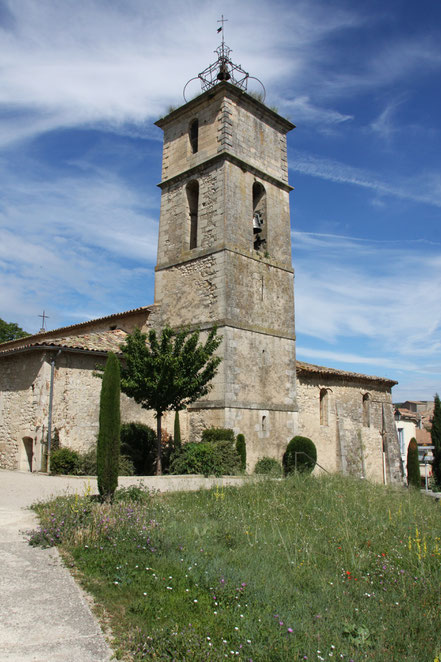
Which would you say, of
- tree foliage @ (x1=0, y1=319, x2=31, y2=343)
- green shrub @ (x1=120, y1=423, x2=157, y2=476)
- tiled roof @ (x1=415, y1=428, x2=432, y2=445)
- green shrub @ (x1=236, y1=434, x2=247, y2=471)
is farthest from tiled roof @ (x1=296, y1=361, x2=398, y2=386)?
tree foliage @ (x1=0, y1=319, x2=31, y2=343)

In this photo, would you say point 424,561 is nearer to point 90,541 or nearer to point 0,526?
point 90,541

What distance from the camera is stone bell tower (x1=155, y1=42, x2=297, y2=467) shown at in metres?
16.1

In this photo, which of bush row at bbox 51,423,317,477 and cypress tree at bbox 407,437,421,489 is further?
cypress tree at bbox 407,437,421,489

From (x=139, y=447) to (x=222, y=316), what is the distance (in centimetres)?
486

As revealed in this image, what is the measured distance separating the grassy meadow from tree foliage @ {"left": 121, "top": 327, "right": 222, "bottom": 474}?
15.1ft

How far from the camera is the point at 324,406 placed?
20.9 m

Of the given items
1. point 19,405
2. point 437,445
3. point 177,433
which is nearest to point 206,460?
point 177,433

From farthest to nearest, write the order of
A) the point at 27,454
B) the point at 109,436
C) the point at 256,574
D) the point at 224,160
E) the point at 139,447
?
the point at 224,160, the point at 139,447, the point at 27,454, the point at 109,436, the point at 256,574

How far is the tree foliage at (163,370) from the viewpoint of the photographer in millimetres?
13453

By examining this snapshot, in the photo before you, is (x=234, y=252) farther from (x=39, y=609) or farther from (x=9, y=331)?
(x=9, y=331)

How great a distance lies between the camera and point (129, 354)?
45.2 ft

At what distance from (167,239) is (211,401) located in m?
6.65

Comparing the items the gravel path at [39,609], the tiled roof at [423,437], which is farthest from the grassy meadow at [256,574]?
the tiled roof at [423,437]

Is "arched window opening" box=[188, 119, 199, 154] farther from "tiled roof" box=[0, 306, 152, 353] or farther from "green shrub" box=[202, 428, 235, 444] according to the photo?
"green shrub" box=[202, 428, 235, 444]
